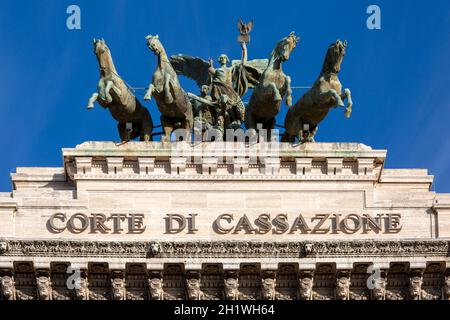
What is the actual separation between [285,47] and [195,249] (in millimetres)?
8315

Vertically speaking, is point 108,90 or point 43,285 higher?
point 108,90

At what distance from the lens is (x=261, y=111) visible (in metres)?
76.6

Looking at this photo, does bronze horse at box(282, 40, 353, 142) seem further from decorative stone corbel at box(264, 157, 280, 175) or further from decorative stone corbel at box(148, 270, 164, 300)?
decorative stone corbel at box(148, 270, 164, 300)

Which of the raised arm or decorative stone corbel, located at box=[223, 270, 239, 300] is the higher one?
the raised arm

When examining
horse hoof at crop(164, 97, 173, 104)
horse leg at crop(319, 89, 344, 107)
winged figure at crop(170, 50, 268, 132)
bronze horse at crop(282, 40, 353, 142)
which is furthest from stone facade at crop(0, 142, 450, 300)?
winged figure at crop(170, 50, 268, 132)

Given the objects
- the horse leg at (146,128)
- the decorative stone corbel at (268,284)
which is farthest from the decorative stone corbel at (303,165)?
the horse leg at (146,128)

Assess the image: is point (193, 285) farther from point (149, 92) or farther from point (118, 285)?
point (149, 92)

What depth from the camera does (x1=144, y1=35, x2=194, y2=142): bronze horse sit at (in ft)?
250

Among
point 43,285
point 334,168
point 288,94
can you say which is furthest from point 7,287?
point 288,94

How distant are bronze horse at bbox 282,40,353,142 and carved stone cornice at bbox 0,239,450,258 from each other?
4953 mm

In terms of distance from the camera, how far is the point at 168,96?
76.1 metres

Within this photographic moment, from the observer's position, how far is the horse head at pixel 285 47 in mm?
76325

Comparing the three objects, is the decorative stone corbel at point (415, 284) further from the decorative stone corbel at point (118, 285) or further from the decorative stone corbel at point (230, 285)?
the decorative stone corbel at point (118, 285)
